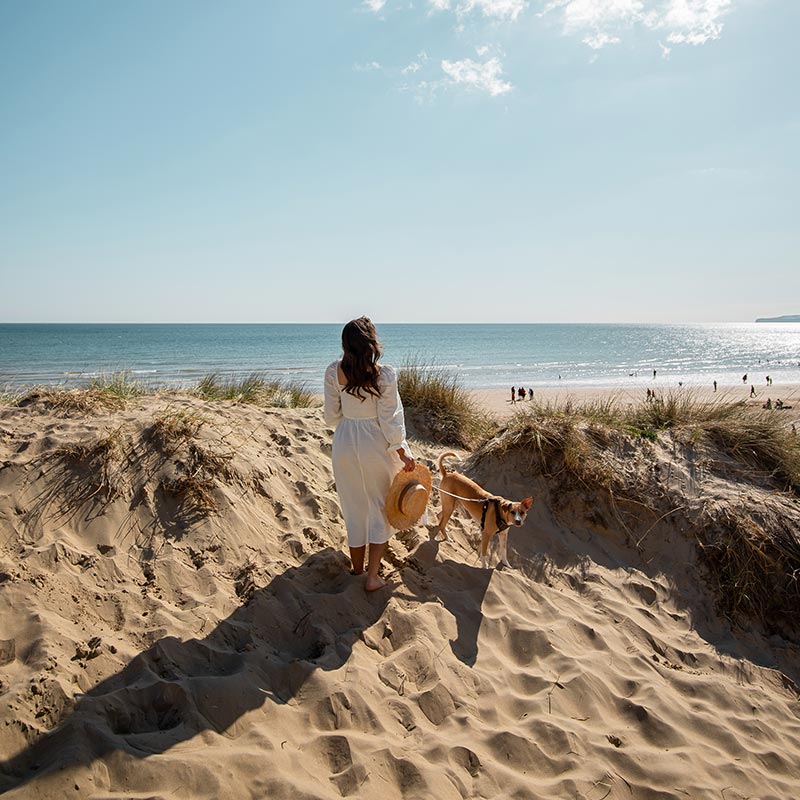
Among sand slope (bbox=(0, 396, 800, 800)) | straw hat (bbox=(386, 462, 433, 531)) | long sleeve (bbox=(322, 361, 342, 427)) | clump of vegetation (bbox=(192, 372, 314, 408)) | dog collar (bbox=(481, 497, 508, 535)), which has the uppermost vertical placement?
long sleeve (bbox=(322, 361, 342, 427))

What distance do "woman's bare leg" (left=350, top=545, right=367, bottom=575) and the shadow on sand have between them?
0.31ft

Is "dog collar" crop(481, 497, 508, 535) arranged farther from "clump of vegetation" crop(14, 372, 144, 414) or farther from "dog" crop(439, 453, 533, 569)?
"clump of vegetation" crop(14, 372, 144, 414)

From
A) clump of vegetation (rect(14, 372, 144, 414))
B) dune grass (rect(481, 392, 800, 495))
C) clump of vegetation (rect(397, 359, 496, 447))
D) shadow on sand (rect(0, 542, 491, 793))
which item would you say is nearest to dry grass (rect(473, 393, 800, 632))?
dune grass (rect(481, 392, 800, 495))

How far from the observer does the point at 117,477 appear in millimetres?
4727

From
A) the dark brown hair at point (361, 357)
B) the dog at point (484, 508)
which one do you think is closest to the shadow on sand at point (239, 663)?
the dog at point (484, 508)

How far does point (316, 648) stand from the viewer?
3699mm

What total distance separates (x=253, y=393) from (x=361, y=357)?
4610 mm

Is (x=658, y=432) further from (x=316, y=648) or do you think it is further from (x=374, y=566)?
(x=316, y=648)

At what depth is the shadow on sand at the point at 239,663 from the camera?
107 inches

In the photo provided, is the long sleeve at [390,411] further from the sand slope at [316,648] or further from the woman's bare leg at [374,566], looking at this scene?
the sand slope at [316,648]

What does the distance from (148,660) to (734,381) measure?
3396cm

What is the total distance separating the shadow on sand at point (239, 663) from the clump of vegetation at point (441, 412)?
347cm

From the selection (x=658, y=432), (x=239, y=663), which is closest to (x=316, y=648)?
(x=239, y=663)

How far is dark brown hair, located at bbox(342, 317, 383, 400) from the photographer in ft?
13.3
